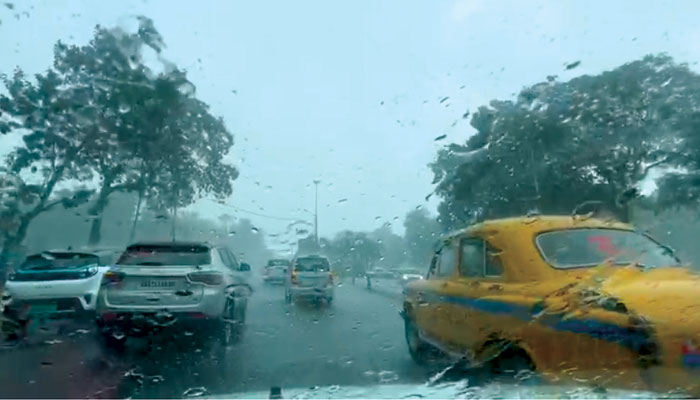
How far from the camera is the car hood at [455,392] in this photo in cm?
440

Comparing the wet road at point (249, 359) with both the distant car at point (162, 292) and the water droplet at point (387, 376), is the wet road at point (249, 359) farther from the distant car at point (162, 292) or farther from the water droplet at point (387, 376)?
the distant car at point (162, 292)

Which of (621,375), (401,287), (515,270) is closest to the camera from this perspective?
(621,375)

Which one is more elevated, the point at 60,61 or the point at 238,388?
the point at 60,61

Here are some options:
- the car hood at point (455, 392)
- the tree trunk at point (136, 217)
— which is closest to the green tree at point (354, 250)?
the tree trunk at point (136, 217)

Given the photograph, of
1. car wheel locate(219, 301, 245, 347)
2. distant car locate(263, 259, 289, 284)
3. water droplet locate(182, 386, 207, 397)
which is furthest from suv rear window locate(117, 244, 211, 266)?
water droplet locate(182, 386, 207, 397)

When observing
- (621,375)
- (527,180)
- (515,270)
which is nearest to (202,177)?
(527,180)

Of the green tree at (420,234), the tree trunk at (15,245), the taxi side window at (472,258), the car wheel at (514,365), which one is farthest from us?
the tree trunk at (15,245)

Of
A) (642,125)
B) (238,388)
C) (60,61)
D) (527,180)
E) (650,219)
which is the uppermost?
(60,61)

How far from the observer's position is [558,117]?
306 inches

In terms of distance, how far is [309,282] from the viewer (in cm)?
1113

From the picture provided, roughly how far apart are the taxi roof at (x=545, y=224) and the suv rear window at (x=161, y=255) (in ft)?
11.5

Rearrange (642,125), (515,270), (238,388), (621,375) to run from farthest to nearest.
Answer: (642,125)
(238,388)
(515,270)
(621,375)

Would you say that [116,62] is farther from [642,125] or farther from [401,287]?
[642,125]

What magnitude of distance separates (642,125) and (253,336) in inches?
188
